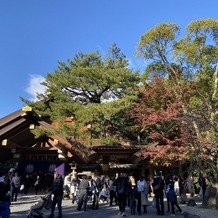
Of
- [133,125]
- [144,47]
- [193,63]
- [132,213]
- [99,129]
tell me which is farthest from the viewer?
[133,125]

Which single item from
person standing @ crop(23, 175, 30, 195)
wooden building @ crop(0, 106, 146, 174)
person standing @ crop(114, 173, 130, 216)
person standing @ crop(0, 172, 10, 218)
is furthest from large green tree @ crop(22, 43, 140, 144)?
person standing @ crop(0, 172, 10, 218)

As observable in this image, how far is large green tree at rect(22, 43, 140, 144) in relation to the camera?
Answer: 53.6ft

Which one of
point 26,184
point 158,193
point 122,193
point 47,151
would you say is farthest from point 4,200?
point 47,151

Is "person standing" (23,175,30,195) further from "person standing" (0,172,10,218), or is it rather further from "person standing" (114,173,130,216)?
"person standing" (0,172,10,218)

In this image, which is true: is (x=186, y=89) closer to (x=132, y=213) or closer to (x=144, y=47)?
(x=144, y=47)

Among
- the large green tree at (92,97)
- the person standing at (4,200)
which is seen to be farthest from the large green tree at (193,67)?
the person standing at (4,200)

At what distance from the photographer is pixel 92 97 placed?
750 inches

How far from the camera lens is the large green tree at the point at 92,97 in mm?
16344

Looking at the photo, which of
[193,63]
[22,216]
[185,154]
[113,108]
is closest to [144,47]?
[193,63]

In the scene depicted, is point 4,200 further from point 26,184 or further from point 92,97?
point 92,97

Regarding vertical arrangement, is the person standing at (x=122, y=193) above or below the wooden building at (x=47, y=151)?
below

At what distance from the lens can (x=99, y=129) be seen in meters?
16.8

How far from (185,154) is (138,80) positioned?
22.7ft

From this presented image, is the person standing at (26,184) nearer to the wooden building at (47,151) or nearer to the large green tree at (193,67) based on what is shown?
the wooden building at (47,151)
